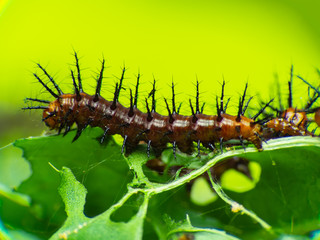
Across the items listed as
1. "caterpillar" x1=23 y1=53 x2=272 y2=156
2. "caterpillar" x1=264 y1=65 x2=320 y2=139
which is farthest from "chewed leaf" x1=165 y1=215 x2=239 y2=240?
"caterpillar" x1=264 y1=65 x2=320 y2=139

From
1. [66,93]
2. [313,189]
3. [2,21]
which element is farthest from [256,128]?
[2,21]

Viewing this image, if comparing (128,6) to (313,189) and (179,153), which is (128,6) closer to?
(179,153)

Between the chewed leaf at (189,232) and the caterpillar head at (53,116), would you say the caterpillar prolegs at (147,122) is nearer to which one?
the caterpillar head at (53,116)

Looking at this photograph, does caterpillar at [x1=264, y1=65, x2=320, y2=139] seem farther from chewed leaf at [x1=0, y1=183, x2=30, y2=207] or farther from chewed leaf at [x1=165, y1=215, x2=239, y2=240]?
chewed leaf at [x1=0, y1=183, x2=30, y2=207]

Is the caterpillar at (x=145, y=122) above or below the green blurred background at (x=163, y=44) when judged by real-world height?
below

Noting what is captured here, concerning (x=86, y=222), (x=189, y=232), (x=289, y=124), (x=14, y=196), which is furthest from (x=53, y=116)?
(x=289, y=124)

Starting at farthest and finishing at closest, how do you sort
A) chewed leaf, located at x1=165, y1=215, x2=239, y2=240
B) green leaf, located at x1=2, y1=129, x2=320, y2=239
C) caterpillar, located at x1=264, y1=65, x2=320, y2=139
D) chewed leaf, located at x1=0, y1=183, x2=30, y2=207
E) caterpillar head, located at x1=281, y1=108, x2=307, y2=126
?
caterpillar head, located at x1=281, y1=108, x2=307, y2=126, caterpillar, located at x1=264, y1=65, x2=320, y2=139, chewed leaf, located at x1=0, y1=183, x2=30, y2=207, green leaf, located at x1=2, y1=129, x2=320, y2=239, chewed leaf, located at x1=165, y1=215, x2=239, y2=240

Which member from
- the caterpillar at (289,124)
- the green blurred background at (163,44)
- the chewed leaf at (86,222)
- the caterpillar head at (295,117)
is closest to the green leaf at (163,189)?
the chewed leaf at (86,222)
